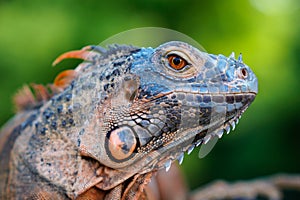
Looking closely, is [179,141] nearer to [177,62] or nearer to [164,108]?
[164,108]

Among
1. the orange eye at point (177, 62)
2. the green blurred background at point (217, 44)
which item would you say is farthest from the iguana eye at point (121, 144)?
the green blurred background at point (217, 44)

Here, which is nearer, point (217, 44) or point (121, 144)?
point (121, 144)

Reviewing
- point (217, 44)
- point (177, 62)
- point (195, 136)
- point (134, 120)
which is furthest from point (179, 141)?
point (217, 44)

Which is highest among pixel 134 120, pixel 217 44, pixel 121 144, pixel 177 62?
pixel 217 44

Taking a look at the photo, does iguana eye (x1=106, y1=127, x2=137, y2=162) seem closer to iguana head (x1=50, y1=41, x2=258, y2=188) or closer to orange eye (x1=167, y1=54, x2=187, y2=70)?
iguana head (x1=50, y1=41, x2=258, y2=188)

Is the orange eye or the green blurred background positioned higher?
the green blurred background

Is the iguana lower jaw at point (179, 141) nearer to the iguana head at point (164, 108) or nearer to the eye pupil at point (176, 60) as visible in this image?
the iguana head at point (164, 108)

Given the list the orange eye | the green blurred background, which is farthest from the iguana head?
the green blurred background
